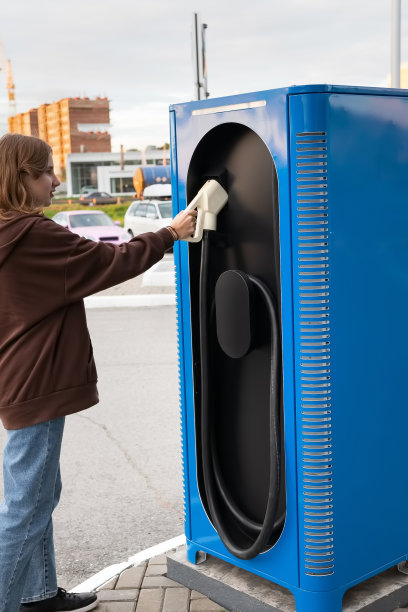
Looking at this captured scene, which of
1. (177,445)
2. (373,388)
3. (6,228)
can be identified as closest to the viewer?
(6,228)

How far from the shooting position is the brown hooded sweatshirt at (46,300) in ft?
8.04

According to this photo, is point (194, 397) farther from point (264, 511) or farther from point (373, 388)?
point (373, 388)

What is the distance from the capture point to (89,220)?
726 inches

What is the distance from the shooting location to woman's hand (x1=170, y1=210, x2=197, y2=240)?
2.63 meters

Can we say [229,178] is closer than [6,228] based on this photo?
No

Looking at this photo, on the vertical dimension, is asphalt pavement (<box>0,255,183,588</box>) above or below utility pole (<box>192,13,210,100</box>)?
below

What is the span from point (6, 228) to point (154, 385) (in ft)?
13.6

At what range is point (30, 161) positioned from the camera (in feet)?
8.23

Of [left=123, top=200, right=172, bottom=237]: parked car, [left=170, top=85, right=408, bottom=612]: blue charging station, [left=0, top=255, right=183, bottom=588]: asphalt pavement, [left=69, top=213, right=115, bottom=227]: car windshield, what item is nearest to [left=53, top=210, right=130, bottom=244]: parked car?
[left=69, top=213, right=115, bottom=227]: car windshield

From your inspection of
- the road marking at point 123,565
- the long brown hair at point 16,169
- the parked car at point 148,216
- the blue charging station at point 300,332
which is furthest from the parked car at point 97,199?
the long brown hair at point 16,169

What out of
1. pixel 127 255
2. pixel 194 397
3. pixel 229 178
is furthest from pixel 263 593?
pixel 229 178

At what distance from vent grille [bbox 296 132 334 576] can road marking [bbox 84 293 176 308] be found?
835cm

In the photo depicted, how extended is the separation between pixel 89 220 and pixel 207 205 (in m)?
16.1

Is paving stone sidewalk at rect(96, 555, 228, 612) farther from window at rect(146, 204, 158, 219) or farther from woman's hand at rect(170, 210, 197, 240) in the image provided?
window at rect(146, 204, 158, 219)
